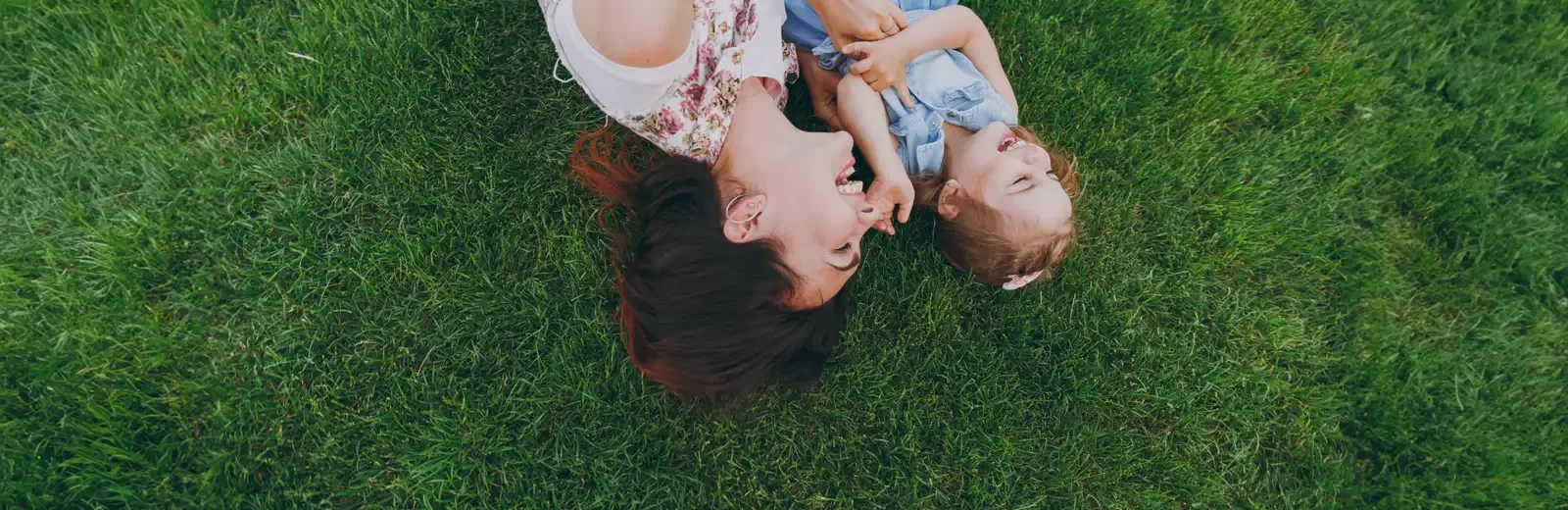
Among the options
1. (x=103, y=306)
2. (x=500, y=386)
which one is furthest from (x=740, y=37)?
(x=103, y=306)

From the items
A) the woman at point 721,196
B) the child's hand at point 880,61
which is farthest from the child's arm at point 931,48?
the woman at point 721,196

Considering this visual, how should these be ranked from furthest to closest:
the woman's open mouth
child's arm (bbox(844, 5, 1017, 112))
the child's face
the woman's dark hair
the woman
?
child's arm (bbox(844, 5, 1017, 112)) → the child's face → the woman's open mouth → the woman's dark hair → the woman

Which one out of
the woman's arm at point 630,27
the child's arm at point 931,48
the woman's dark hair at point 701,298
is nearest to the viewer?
the woman's arm at point 630,27

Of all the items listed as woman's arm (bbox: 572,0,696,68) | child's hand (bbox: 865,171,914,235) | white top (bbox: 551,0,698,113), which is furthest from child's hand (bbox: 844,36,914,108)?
woman's arm (bbox: 572,0,696,68)

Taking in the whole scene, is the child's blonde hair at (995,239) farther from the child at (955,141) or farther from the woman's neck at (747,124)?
the woman's neck at (747,124)

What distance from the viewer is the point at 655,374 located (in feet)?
7.20

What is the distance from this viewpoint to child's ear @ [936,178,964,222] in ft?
7.79

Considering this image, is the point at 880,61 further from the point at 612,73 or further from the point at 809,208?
the point at 612,73

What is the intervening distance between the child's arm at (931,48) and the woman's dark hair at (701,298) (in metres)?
0.65

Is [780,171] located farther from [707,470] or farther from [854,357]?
[707,470]

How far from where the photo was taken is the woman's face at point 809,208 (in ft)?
6.52

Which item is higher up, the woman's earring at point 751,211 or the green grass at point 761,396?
the woman's earring at point 751,211

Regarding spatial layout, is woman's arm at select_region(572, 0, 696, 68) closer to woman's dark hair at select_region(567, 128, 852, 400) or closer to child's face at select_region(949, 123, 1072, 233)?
woman's dark hair at select_region(567, 128, 852, 400)

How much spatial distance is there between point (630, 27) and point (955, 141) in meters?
1.19
